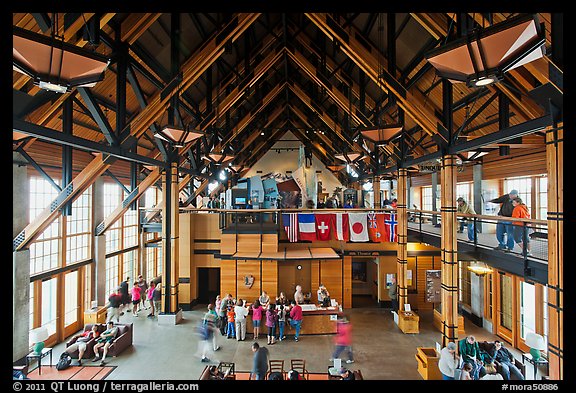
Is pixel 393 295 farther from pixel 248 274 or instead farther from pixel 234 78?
pixel 234 78

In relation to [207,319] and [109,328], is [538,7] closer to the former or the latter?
[207,319]

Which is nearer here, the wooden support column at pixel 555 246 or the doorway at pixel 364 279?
the wooden support column at pixel 555 246

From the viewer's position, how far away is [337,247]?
13672 mm

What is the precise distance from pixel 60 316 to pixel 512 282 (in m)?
14.9

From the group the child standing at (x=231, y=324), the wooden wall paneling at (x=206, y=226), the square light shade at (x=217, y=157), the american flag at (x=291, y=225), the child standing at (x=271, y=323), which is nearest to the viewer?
the child standing at (x=271, y=323)

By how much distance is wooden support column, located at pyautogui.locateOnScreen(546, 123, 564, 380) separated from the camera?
15.4 ft

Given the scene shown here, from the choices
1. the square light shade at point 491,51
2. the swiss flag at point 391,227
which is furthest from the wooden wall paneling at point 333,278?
the square light shade at point 491,51

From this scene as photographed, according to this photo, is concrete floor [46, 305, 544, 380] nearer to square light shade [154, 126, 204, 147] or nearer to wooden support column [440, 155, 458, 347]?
wooden support column [440, 155, 458, 347]

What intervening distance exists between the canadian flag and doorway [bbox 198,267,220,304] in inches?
248

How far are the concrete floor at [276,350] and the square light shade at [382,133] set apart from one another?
18.7 ft

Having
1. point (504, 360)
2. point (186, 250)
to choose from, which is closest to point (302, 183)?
point (186, 250)

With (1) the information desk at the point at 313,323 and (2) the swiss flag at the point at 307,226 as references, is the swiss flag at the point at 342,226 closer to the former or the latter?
(2) the swiss flag at the point at 307,226

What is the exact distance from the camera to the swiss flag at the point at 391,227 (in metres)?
12.5

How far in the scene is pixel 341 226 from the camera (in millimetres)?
12578
